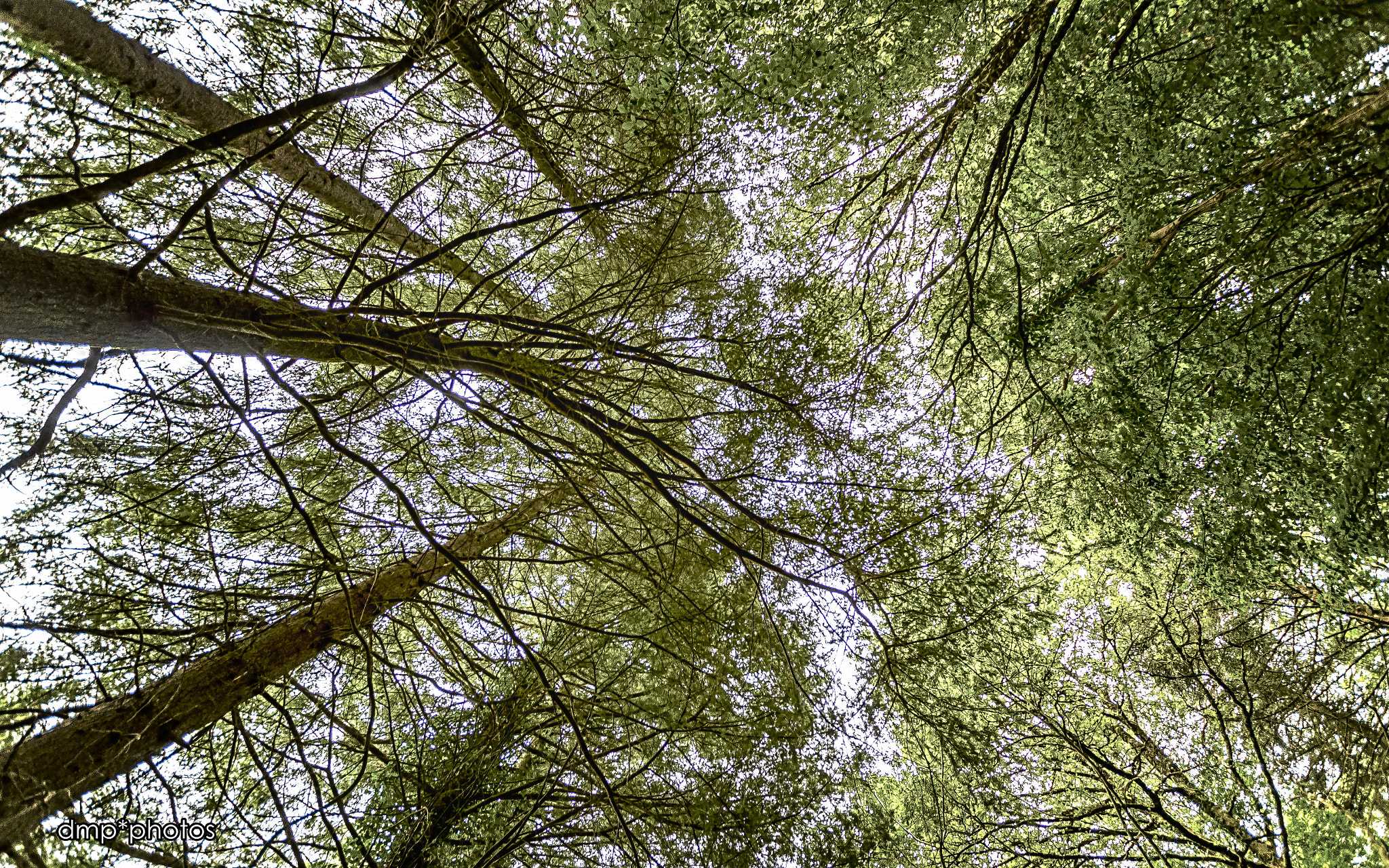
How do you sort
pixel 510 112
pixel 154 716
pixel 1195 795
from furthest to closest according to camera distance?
pixel 1195 795
pixel 510 112
pixel 154 716

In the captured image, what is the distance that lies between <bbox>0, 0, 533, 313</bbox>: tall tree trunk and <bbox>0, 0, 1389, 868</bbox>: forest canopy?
3 centimetres

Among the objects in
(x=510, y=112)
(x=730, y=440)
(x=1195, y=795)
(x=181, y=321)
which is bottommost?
(x=1195, y=795)

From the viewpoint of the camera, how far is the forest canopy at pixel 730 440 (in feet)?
6.89

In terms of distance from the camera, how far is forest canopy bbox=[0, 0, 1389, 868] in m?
2.10

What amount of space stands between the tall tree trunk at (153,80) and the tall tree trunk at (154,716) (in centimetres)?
172

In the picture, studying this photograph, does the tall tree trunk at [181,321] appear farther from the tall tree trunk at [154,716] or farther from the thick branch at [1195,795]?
the thick branch at [1195,795]

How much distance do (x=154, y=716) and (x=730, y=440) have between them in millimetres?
2872

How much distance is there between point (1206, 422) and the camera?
3082mm

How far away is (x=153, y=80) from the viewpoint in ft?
9.39

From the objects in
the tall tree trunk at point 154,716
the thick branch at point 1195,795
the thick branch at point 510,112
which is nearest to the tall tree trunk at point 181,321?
the tall tree trunk at point 154,716

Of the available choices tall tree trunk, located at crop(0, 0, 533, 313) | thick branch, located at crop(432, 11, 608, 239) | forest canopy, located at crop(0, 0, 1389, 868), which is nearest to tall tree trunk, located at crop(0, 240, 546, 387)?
forest canopy, located at crop(0, 0, 1389, 868)

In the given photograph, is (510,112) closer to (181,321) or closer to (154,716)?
(181,321)

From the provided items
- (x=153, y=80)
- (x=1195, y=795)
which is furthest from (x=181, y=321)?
(x=1195, y=795)

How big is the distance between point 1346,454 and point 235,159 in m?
5.70
